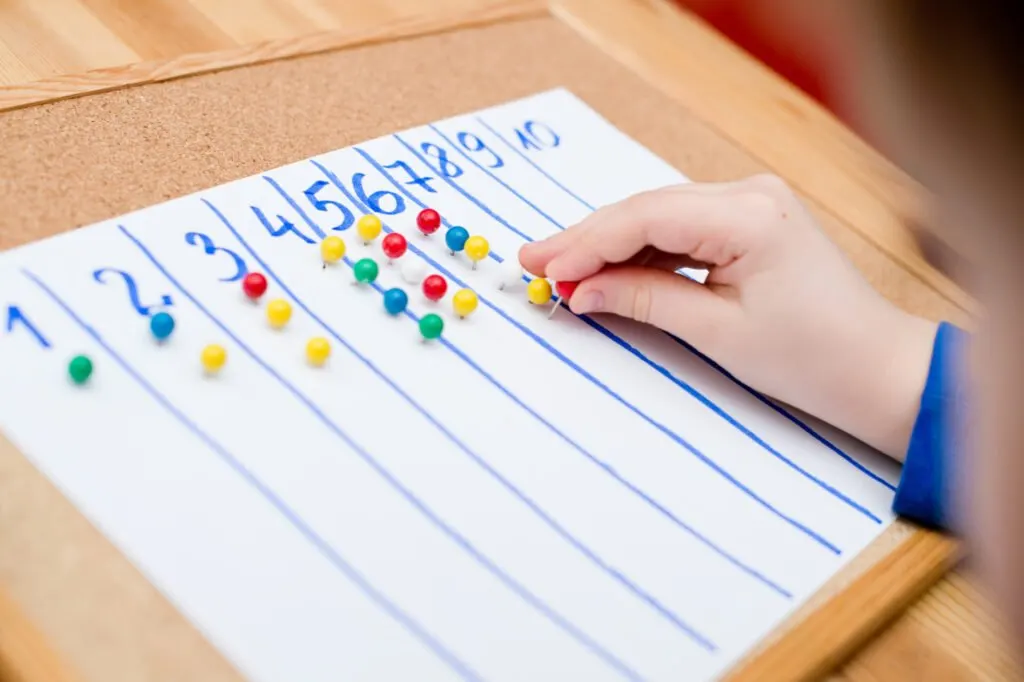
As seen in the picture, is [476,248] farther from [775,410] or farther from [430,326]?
[775,410]

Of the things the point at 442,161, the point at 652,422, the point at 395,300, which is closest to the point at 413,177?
the point at 442,161

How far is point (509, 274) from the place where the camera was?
59 centimetres

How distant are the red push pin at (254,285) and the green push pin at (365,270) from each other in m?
0.06

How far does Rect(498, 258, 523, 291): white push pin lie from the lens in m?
0.59

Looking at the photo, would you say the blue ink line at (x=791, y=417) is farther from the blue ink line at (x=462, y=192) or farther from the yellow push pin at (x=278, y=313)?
the yellow push pin at (x=278, y=313)

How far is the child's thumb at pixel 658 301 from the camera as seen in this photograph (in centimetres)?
57

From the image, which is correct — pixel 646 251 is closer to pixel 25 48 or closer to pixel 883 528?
pixel 883 528

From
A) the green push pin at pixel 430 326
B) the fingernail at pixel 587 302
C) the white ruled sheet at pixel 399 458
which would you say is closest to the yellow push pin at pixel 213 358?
the white ruled sheet at pixel 399 458

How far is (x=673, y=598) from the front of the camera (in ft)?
1.48

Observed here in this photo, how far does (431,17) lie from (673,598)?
0.54 metres

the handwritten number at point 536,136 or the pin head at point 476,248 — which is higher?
the handwritten number at point 536,136

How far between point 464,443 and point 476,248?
0.16 metres

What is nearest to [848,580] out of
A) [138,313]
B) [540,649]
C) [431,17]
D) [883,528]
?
[883,528]

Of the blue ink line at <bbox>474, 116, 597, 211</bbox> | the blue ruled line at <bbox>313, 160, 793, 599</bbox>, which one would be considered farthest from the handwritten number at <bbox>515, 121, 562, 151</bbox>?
the blue ruled line at <bbox>313, 160, 793, 599</bbox>
